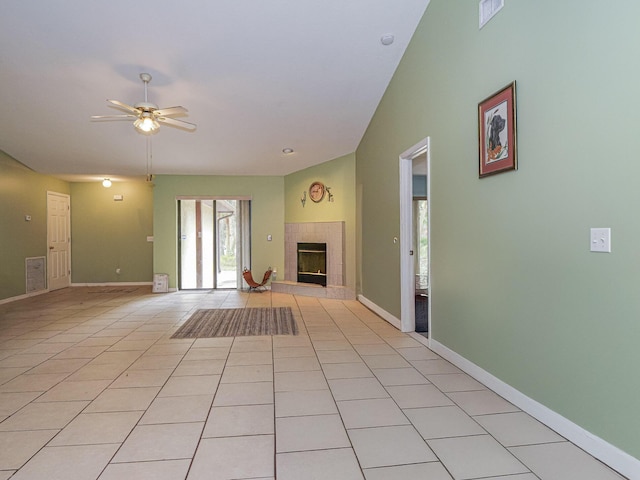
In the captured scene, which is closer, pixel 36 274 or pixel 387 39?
pixel 387 39

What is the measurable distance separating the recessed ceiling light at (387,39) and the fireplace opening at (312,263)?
3657mm

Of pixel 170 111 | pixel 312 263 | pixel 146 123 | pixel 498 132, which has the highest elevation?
pixel 170 111

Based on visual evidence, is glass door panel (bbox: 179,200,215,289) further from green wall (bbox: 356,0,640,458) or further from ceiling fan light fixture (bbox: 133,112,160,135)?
green wall (bbox: 356,0,640,458)

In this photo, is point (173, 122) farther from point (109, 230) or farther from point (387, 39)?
point (109, 230)

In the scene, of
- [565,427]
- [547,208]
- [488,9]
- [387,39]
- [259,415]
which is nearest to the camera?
[565,427]

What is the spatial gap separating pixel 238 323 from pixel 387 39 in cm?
358

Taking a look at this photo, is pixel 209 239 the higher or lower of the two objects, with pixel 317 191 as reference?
lower

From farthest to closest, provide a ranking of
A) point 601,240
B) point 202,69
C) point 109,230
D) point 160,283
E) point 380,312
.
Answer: point 109,230 → point 160,283 → point 380,312 → point 202,69 → point 601,240

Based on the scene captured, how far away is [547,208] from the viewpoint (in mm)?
2010

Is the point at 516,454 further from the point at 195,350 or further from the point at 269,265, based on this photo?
the point at 269,265

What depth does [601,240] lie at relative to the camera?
5.58ft

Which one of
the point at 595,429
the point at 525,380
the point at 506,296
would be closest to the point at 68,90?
the point at 506,296

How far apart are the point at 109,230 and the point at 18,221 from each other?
1.98 meters

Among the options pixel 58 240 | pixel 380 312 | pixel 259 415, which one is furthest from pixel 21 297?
pixel 259 415
